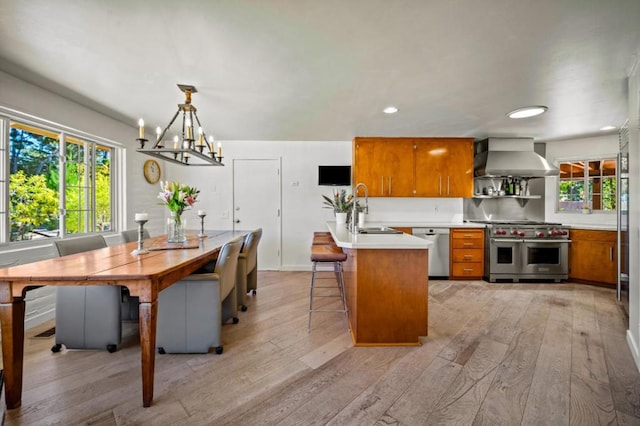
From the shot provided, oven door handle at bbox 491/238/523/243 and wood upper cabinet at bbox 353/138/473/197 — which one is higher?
wood upper cabinet at bbox 353/138/473/197

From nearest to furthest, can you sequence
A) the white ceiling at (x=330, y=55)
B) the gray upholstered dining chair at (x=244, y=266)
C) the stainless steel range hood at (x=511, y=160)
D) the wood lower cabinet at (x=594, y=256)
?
the white ceiling at (x=330, y=55) < the gray upholstered dining chair at (x=244, y=266) < the wood lower cabinet at (x=594, y=256) < the stainless steel range hood at (x=511, y=160)

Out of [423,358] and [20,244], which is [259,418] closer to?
[423,358]

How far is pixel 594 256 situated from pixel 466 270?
5.67 feet

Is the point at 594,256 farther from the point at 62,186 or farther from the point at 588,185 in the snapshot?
the point at 62,186

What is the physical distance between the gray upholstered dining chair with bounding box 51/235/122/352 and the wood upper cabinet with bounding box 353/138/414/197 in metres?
3.43

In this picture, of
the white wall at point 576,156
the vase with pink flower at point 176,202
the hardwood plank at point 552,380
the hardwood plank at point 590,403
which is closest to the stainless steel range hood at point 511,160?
the white wall at point 576,156

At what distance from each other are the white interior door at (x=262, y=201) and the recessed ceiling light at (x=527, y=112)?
3.42 meters

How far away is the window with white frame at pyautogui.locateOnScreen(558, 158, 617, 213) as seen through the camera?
13.8 ft

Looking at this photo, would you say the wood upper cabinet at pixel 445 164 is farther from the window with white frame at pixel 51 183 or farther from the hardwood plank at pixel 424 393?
the window with white frame at pixel 51 183

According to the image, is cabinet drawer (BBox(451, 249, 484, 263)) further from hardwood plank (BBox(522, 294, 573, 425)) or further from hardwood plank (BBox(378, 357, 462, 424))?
hardwood plank (BBox(378, 357, 462, 424))

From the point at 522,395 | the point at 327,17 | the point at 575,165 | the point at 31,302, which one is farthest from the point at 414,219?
the point at 31,302

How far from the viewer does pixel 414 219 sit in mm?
4723

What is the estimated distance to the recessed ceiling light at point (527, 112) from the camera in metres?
3.05

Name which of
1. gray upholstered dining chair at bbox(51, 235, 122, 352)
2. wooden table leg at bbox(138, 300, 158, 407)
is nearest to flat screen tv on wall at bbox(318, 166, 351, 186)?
gray upholstered dining chair at bbox(51, 235, 122, 352)
